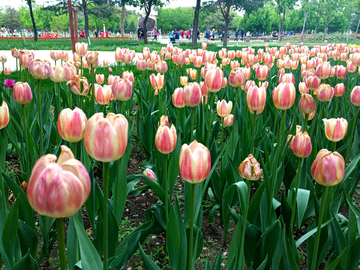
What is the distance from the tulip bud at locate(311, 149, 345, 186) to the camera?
1.12 metres

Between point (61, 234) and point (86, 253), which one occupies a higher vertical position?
point (61, 234)

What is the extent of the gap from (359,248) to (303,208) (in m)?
0.41

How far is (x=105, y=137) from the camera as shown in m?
0.86

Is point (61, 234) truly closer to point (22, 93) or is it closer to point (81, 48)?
point (22, 93)

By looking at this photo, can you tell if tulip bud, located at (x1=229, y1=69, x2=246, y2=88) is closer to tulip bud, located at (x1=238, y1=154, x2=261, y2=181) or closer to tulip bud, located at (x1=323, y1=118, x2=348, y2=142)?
tulip bud, located at (x1=323, y1=118, x2=348, y2=142)

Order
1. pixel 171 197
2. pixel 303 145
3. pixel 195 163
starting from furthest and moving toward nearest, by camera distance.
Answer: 1. pixel 171 197
2. pixel 303 145
3. pixel 195 163

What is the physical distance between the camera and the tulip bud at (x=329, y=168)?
3.68ft

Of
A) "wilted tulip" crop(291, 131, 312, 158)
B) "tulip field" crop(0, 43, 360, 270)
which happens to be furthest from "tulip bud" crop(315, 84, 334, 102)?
"wilted tulip" crop(291, 131, 312, 158)

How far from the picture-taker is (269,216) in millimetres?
1673

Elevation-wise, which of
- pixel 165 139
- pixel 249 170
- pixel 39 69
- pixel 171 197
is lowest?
pixel 171 197

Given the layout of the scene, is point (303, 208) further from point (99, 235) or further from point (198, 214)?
point (99, 235)

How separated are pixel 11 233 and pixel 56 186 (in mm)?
769

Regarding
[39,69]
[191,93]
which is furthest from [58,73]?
[191,93]

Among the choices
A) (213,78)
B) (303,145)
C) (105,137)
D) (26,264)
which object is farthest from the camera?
(213,78)
